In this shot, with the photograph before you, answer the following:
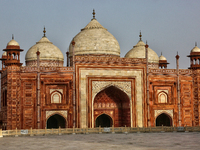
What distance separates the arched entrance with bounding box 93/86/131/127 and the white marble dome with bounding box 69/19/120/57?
347cm

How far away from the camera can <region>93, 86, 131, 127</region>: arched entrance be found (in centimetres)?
3127

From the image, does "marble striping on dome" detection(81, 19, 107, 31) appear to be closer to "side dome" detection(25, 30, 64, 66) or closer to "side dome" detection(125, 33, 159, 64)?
"side dome" detection(25, 30, 64, 66)

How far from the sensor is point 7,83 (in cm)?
2822

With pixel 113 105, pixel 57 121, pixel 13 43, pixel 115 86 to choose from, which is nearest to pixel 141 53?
pixel 113 105

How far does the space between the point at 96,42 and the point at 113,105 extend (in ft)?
18.0

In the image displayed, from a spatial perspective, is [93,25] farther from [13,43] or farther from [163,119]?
[163,119]

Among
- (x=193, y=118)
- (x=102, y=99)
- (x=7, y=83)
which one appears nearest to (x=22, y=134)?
(x=7, y=83)

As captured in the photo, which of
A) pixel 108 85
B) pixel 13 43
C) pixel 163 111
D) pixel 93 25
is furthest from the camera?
pixel 93 25

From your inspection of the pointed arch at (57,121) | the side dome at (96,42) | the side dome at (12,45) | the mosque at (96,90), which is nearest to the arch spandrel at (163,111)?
the mosque at (96,90)

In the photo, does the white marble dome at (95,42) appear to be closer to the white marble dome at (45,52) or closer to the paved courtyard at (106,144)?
the white marble dome at (45,52)

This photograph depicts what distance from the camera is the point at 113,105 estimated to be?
104 feet

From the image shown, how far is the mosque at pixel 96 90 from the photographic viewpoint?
2855 centimetres

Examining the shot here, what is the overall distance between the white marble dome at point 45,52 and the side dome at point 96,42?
271 cm

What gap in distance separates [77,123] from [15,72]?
19.8 feet
